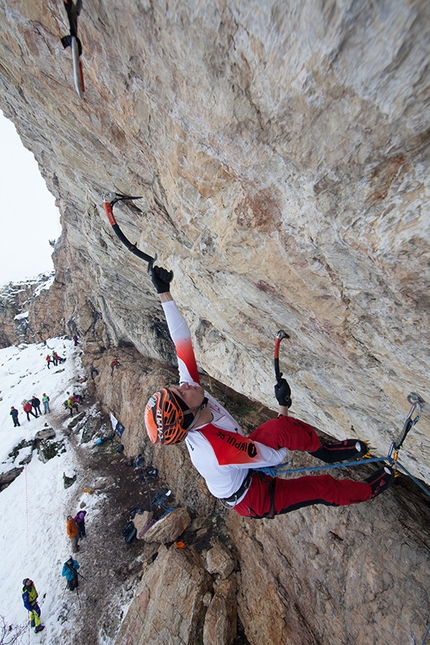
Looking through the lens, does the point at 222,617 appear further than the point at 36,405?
No

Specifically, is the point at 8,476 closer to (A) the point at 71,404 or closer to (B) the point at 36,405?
(A) the point at 71,404

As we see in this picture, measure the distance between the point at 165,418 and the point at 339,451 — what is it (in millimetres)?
2178

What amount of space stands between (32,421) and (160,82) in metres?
19.2

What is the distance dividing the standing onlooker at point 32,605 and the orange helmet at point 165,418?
29.1ft

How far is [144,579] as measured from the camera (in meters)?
7.27

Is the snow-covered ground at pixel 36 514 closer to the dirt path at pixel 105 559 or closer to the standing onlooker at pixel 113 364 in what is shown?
the dirt path at pixel 105 559

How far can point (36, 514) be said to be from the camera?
11.0 m

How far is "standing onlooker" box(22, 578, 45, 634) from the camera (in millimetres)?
7477

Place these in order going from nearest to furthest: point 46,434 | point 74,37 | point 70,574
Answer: point 74,37
point 70,574
point 46,434

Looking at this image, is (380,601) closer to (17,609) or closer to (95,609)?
(95,609)

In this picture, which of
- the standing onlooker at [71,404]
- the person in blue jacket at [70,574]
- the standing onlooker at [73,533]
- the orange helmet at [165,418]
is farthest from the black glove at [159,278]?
the standing onlooker at [71,404]

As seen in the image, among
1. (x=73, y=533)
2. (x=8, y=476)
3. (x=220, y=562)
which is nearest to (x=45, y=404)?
(x=8, y=476)

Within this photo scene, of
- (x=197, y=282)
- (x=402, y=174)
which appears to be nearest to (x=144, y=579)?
(x=197, y=282)

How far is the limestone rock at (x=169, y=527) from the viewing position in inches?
330
